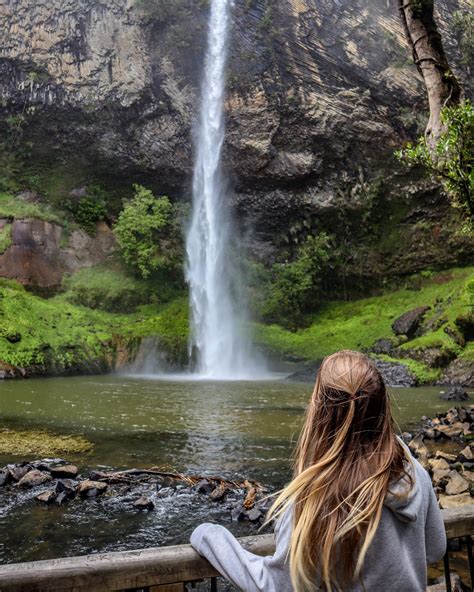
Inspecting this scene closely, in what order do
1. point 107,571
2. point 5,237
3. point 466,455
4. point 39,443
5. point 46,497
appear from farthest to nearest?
point 5,237 < point 39,443 < point 466,455 < point 46,497 < point 107,571

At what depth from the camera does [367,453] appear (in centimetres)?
140

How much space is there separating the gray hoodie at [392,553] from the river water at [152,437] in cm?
160

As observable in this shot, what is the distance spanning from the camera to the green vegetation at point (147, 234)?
24.4 m

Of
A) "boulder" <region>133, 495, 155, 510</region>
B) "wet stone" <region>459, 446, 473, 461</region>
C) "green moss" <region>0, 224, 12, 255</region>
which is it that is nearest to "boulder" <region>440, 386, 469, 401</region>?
"wet stone" <region>459, 446, 473, 461</region>

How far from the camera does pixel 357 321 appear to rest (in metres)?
22.3

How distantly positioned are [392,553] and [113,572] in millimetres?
880

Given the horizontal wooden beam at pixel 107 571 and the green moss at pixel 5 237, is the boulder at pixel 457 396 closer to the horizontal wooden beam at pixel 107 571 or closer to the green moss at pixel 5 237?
the horizontal wooden beam at pixel 107 571

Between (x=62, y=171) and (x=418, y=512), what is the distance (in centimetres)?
2741

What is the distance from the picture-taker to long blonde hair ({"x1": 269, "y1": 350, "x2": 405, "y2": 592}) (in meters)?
1.30

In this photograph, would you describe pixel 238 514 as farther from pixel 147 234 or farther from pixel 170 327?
pixel 147 234

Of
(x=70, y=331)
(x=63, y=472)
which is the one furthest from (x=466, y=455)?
(x=70, y=331)

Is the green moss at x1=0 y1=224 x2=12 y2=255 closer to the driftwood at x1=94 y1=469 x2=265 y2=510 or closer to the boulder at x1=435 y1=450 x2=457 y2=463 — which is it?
the driftwood at x1=94 y1=469 x2=265 y2=510

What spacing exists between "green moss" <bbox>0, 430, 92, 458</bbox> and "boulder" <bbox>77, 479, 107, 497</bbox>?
171cm

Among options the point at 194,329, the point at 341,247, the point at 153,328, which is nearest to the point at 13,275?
the point at 153,328
